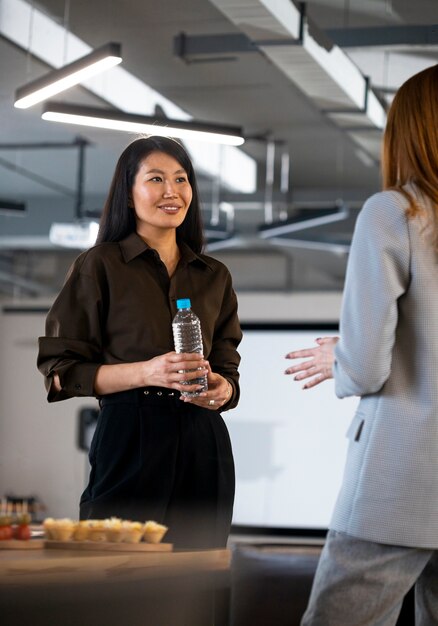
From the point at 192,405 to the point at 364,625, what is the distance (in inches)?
18.8

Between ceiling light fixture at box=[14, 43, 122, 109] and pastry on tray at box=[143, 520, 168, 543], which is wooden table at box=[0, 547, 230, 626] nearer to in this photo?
pastry on tray at box=[143, 520, 168, 543]

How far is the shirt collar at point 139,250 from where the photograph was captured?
6.13ft

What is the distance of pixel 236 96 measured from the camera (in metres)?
6.99

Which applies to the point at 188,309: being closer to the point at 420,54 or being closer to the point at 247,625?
the point at 247,625

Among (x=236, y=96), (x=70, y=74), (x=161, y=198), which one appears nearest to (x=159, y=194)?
(x=161, y=198)

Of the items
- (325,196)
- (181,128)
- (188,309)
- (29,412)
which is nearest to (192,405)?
(188,309)

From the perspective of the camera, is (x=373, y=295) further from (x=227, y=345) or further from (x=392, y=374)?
(x=227, y=345)

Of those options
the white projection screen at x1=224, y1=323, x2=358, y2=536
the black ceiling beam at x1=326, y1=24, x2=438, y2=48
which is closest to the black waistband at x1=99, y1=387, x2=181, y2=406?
the black ceiling beam at x1=326, y1=24, x2=438, y2=48

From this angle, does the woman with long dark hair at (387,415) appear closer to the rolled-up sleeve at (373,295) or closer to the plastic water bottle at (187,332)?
the rolled-up sleeve at (373,295)

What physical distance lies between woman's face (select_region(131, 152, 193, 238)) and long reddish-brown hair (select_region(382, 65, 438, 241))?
42cm

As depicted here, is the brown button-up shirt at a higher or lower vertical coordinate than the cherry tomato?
higher

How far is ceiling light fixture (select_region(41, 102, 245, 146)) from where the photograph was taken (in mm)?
3869

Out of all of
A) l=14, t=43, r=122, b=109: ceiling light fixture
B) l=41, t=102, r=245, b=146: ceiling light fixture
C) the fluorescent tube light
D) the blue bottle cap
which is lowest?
the blue bottle cap

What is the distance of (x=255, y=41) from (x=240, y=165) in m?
3.95
